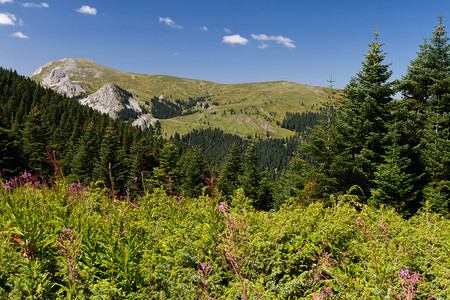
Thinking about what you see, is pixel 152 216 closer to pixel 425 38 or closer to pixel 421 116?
pixel 421 116

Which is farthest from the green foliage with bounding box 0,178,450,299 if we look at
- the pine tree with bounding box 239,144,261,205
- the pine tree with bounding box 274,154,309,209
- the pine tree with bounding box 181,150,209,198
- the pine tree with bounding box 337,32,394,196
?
the pine tree with bounding box 181,150,209,198

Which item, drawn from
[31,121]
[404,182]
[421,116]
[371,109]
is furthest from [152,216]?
[31,121]

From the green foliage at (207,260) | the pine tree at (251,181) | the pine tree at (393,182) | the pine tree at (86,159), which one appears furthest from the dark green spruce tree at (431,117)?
the pine tree at (86,159)

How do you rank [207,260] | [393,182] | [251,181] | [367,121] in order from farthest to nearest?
[251,181] → [367,121] → [393,182] → [207,260]

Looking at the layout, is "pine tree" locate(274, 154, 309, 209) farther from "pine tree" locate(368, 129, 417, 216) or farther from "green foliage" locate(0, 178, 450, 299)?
"green foliage" locate(0, 178, 450, 299)

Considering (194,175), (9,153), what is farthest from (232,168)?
(9,153)

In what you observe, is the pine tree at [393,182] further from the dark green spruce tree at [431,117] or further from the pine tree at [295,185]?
the pine tree at [295,185]

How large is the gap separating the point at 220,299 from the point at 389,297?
5.26 feet

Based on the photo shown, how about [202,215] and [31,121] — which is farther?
[31,121]

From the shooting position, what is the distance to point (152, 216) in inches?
170

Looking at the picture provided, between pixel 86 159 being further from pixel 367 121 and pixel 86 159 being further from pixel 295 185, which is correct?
pixel 367 121

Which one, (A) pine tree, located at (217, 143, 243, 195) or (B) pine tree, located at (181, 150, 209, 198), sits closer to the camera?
(B) pine tree, located at (181, 150, 209, 198)

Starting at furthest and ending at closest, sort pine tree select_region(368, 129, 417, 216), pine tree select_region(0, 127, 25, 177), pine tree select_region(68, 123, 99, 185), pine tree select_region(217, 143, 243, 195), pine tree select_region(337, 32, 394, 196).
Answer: pine tree select_region(68, 123, 99, 185)
pine tree select_region(217, 143, 243, 195)
pine tree select_region(0, 127, 25, 177)
pine tree select_region(337, 32, 394, 196)
pine tree select_region(368, 129, 417, 216)

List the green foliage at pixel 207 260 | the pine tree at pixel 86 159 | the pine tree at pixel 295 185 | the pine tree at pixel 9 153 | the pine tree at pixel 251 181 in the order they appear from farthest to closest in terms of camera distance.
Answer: the pine tree at pixel 86 159 < the pine tree at pixel 251 181 < the pine tree at pixel 9 153 < the pine tree at pixel 295 185 < the green foliage at pixel 207 260
